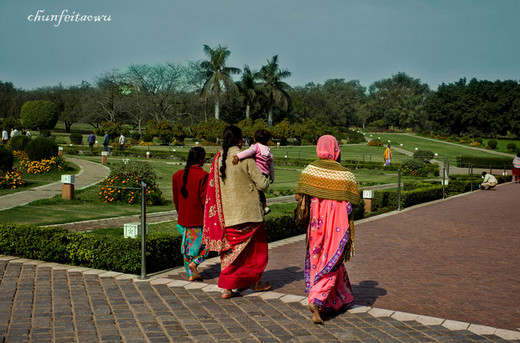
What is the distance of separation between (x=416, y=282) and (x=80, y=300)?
3777 millimetres

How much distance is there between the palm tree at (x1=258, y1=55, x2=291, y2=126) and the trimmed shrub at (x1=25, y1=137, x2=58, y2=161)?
38.6 m

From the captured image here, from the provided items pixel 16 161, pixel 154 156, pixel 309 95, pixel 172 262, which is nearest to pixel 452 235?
pixel 172 262

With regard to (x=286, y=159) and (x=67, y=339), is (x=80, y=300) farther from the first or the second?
(x=286, y=159)

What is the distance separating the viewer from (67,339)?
3.71 m

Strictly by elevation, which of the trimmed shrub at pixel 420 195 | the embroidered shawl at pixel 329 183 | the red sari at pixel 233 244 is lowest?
the trimmed shrub at pixel 420 195

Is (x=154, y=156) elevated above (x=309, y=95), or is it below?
below

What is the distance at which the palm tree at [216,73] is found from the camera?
51.7m

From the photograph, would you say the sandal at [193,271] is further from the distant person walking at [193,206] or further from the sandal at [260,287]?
the sandal at [260,287]

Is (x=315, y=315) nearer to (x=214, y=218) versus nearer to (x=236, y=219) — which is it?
(x=236, y=219)

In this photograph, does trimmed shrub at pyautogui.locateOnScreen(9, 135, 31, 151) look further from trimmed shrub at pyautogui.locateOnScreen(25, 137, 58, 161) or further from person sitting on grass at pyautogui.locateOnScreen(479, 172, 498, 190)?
person sitting on grass at pyautogui.locateOnScreen(479, 172, 498, 190)

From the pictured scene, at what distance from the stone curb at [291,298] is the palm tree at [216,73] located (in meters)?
46.0

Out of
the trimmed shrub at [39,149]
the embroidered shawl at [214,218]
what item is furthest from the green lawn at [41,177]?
the embroidered shawl at [214,218]

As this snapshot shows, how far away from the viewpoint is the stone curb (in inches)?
163

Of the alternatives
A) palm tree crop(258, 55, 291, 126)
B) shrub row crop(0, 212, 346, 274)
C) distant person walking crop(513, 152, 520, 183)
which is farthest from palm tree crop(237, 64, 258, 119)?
shrub row crop(0, 212, 346, 274)
